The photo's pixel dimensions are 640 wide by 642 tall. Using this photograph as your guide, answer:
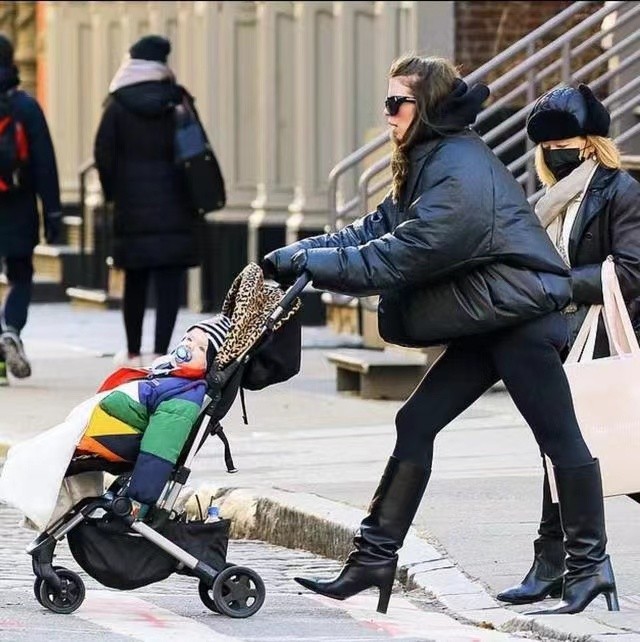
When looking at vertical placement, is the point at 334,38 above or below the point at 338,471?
above

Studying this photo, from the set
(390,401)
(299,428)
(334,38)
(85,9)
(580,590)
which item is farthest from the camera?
(85,9)

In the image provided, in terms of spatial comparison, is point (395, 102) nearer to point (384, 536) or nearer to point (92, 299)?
point (384, 536)

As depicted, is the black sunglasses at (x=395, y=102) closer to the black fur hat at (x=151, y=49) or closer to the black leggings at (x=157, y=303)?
the black fur hat at (x=151, y=49)

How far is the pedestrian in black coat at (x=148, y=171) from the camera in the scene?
1300 cm

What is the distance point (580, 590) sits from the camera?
6.72 m

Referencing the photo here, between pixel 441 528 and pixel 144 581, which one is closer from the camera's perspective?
pixel 144 581

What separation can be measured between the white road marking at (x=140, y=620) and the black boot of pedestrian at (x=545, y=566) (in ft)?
3.16

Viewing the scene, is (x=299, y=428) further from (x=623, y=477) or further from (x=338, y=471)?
(x=623, y=477)

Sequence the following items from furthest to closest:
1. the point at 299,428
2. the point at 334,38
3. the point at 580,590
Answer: the point at 334,38, the point at 299,428, the point at 580,590

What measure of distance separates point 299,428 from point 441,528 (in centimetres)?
294

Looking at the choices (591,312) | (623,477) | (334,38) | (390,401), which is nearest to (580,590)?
(623,477)

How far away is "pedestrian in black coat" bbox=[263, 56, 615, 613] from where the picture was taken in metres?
6.53

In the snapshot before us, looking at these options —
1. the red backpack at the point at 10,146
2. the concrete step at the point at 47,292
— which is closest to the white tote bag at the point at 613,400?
the red backpack at the point at 10,146

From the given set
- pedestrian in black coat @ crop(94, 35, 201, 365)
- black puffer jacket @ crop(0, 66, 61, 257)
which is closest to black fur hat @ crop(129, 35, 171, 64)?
pedestrian in black coat @ crop(94, 35, 201, 365)
